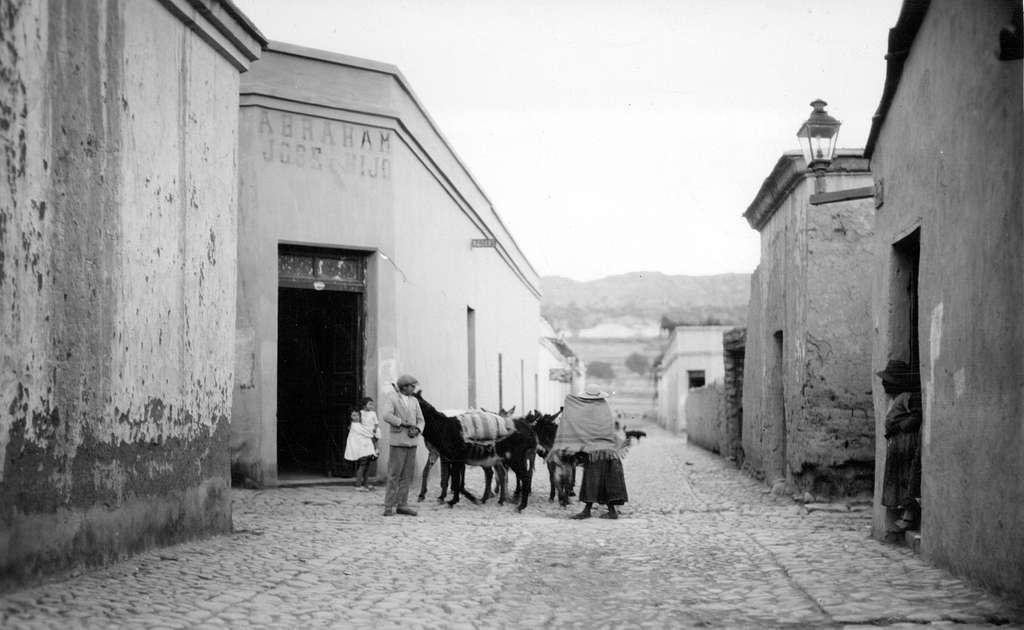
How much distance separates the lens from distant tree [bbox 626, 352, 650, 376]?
2606 inches

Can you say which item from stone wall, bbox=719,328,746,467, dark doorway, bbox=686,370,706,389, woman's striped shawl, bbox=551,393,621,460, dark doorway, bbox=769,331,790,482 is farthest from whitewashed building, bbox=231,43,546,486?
dark doorway, bbox=686,370,706,389

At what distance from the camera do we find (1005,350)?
5805mm

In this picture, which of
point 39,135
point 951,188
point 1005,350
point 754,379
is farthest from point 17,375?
point 754,379

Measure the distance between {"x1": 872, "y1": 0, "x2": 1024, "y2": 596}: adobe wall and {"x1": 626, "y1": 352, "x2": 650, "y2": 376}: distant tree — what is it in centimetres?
5817

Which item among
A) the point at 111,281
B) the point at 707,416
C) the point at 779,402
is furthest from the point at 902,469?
the point at 707,416

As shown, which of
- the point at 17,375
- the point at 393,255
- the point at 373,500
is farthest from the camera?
the point at 393,255

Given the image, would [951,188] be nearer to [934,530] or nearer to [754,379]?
[934,530]

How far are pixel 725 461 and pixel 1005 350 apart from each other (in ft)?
49.7

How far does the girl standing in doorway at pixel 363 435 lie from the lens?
514 inches

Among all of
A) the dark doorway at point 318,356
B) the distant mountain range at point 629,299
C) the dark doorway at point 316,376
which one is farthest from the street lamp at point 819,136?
the distant mountain range at point 629,299

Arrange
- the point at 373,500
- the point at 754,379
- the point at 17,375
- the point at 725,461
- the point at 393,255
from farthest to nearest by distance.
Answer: the point at 725,461
the point at 754,379
the point at 393,255
the point at 373,500
the point at 17,375

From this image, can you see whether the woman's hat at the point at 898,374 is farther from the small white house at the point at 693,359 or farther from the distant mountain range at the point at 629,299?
the distant mountain range at the point at 629,299

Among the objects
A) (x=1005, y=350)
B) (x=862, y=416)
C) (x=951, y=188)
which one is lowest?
(x=862, y=416)

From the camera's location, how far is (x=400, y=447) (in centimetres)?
1077
